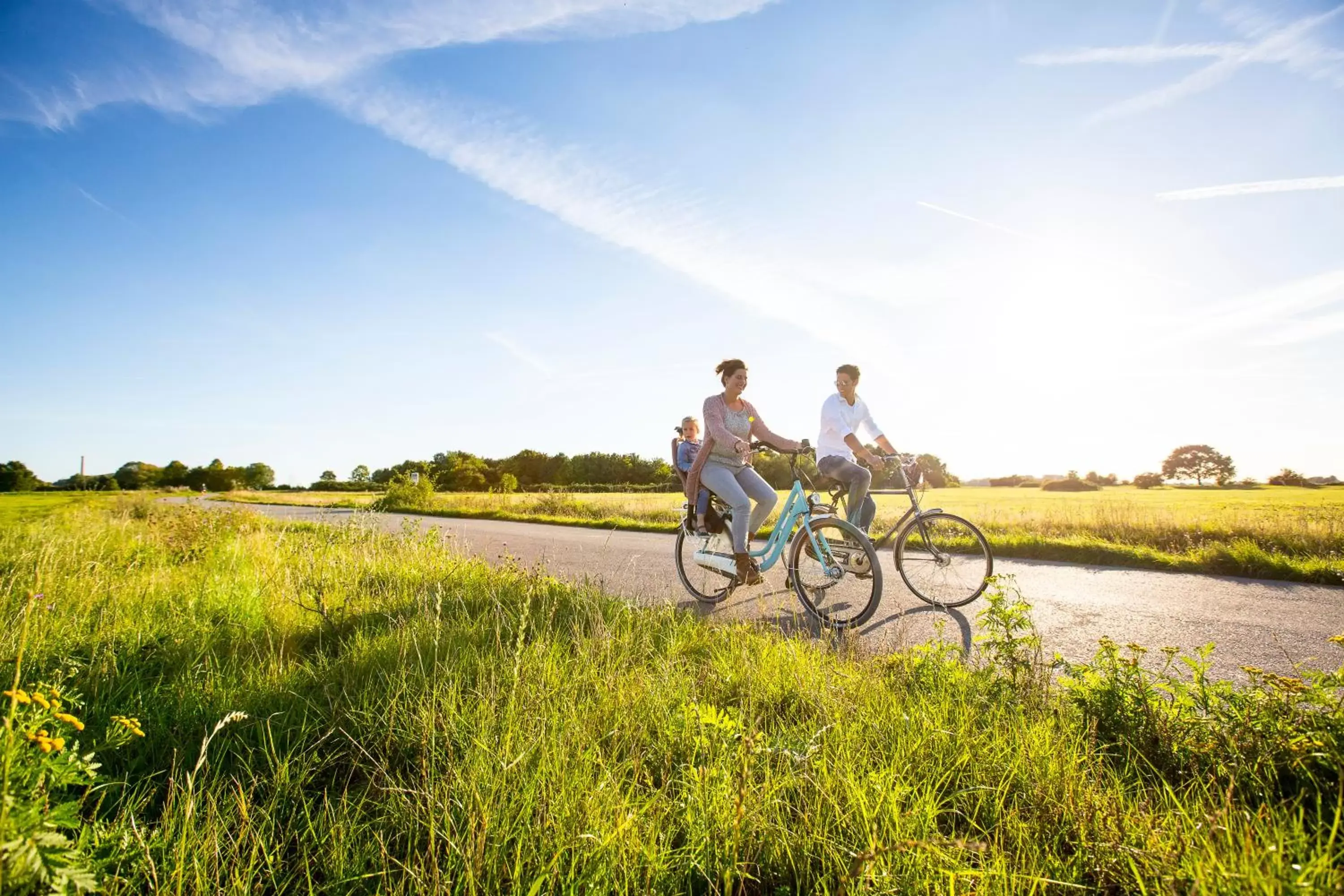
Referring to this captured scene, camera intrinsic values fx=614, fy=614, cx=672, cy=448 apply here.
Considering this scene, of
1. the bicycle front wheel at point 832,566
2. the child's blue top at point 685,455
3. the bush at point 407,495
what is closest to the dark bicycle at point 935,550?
the bicycle front wheel at point 832,566

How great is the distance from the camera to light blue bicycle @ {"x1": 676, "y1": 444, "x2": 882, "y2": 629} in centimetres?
568

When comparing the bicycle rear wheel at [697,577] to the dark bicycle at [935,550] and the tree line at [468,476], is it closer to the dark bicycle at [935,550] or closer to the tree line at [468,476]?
the dark bicycle at [935,550]

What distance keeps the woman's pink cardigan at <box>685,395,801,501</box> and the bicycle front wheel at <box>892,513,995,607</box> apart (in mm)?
1683

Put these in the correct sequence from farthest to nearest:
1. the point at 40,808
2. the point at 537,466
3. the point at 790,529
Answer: the point at 537,466 < the point at 790,529 < the point at 40,808

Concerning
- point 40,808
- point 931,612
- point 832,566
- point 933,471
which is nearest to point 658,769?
point 40,808

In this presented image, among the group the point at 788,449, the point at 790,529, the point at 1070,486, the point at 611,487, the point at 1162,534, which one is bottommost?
the point at 1162,534

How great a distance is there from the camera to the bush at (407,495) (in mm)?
27641

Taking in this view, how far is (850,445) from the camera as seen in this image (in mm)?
7188

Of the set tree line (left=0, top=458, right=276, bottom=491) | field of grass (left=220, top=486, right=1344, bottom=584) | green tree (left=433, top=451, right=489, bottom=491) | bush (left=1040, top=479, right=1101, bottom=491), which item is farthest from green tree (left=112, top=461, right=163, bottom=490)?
bush (left=1040, top=479, right=1101, bottom=491)

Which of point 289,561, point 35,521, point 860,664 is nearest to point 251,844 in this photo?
point 860,664

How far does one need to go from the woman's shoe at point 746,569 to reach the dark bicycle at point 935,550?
168 centimetres

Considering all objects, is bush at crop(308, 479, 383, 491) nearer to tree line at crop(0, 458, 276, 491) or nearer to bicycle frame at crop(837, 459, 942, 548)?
tree line at crop(0, 458, 276, 491)

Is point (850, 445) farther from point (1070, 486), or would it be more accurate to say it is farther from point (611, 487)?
point (1070, 486)

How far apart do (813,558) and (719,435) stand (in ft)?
5.04
